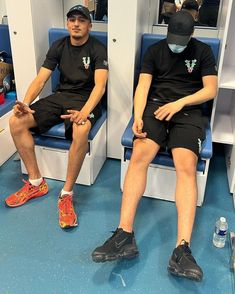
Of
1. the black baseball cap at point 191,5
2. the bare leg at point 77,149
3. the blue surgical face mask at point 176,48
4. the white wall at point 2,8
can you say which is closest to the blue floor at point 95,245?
the bare leg at point 77,149

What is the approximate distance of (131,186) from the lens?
191 cm

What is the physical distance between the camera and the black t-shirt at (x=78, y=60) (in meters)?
2.32

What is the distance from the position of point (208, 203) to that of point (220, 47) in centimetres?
104

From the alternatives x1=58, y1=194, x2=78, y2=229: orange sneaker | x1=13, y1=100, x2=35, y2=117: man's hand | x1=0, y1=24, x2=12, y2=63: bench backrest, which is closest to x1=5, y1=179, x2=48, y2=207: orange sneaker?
x1=58, y1=194, x2=78, y2=229: orange sneaker

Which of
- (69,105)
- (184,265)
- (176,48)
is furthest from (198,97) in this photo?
(184,265)

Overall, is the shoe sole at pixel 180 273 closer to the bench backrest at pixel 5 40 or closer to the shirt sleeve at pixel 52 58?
the shirt sleeve at pixel 52 58

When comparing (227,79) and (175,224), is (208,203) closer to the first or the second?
(175,224)

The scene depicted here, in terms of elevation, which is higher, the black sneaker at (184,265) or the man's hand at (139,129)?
the man's hand at (139,129)

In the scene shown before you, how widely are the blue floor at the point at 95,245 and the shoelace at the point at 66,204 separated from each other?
0.29 ft

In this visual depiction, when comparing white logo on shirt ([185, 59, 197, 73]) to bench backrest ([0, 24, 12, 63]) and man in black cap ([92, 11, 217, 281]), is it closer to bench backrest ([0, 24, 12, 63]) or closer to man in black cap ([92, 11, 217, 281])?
man in black cap ([92, 11, 217, 281])

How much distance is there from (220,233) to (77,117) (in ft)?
3.52

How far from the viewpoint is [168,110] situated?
2029mm

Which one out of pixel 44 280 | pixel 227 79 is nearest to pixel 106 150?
pixel 227 79

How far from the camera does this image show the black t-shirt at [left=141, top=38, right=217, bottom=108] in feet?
6.97
